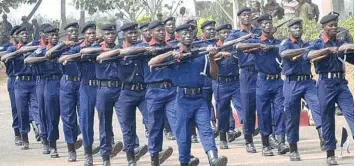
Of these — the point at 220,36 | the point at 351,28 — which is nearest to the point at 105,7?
the point at 351,28

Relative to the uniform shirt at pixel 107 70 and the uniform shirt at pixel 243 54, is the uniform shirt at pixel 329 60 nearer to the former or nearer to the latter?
the uniform shirt at pixel 243 54

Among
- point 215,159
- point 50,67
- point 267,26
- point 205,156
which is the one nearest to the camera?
point 215,159

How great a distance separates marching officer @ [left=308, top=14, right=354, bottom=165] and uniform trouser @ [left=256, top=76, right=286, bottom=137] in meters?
1.66

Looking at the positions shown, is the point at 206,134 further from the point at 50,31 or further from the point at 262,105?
the point at 50,31

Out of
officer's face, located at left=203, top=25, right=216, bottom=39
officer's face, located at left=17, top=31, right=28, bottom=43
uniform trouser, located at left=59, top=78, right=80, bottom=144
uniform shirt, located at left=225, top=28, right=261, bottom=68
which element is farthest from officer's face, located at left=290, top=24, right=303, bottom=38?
officer's face, located at left=17, top=31, right=28, bottom=43

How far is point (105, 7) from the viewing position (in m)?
54.5

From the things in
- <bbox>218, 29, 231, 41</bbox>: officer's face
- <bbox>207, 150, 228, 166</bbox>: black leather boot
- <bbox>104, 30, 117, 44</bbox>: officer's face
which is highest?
<bbox>104, 30, 117, 44</bbox>: officer's face

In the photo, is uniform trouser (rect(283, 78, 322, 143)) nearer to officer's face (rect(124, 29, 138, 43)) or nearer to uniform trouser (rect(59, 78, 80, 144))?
officer's face (rect(124, 29, 138, 43))

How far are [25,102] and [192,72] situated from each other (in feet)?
18.0

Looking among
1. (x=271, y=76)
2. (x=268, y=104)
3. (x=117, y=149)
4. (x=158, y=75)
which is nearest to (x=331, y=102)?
(x=271, y=76)

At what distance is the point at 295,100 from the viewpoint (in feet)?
50.5

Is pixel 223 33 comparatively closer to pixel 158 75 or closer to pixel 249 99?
pixel 249 99

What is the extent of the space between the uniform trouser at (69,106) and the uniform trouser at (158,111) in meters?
2.13

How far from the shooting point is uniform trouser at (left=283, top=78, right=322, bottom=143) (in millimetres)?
15305
